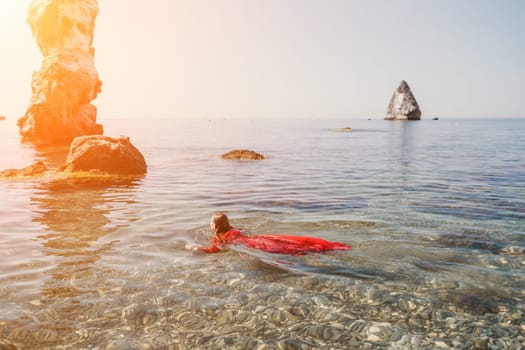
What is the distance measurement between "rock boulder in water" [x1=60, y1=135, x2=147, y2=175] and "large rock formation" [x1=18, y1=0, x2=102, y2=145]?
35.6 m

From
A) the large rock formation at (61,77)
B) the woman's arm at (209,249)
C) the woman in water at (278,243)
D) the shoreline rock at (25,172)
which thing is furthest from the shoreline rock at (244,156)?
the large rock formation at (61,77)

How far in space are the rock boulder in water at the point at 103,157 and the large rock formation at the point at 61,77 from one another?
35.6 meters

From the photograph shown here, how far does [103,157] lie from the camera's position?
2197 cm

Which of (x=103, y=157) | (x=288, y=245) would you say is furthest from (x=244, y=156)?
(x=288, y=245)

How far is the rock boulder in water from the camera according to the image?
852 inches

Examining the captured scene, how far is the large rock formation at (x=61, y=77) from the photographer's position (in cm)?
5456

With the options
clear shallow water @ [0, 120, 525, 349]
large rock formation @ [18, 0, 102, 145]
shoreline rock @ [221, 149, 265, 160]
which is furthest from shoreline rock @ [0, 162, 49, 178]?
large rock formation @ [18, 0, 102, 145]

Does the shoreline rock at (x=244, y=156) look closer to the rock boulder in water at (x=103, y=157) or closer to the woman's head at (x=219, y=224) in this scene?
the rock boulder in water at (x=103, y=157)

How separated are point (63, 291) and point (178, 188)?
11.9 m

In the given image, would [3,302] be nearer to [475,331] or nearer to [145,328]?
[145,328]

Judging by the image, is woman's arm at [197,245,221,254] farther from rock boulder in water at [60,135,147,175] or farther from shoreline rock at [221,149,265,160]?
shoreline rock at [221,149,265,160]

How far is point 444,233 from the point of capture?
34.0 feet

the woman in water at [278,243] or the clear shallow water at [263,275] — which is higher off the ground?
the woman in water at [278,243]

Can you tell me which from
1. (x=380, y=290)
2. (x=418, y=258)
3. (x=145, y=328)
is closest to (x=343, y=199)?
(x=418, y=258)
